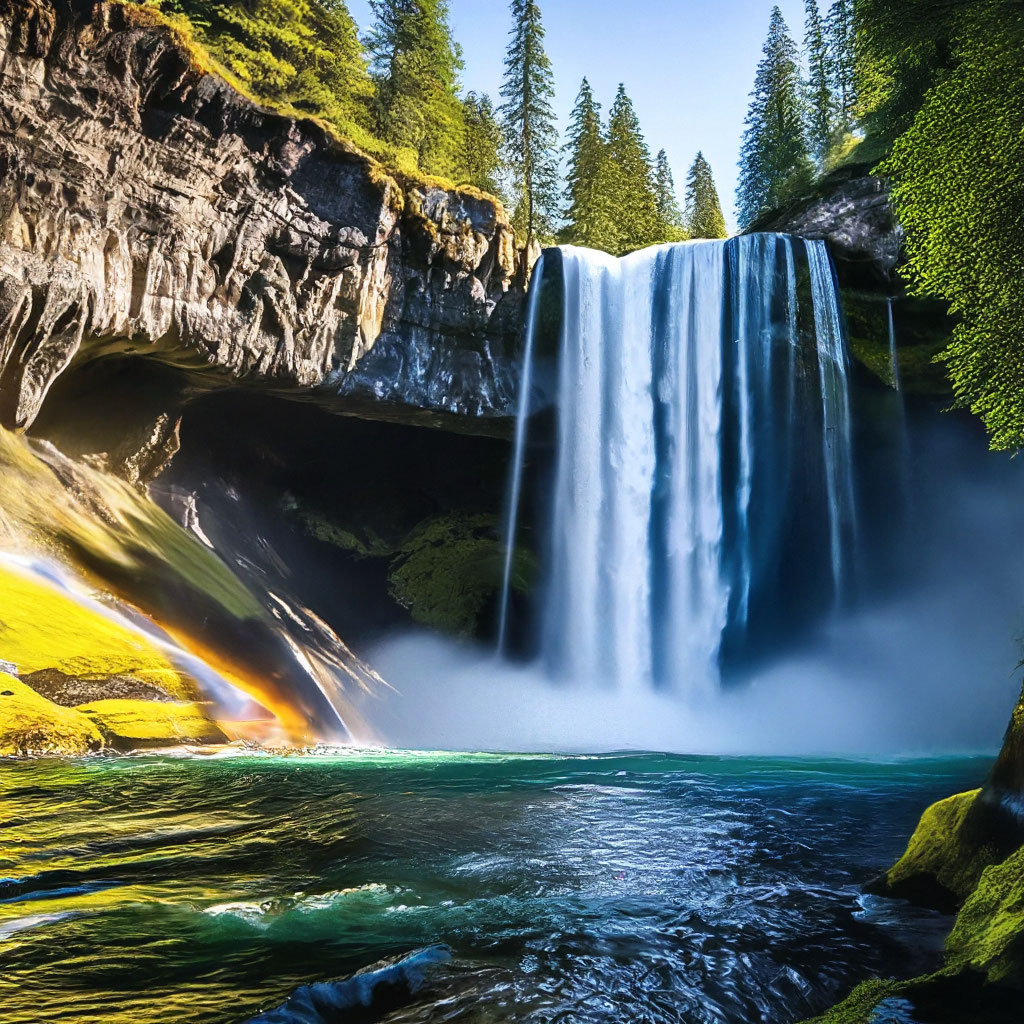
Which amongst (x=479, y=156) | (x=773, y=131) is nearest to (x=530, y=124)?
(x=479, y=156)

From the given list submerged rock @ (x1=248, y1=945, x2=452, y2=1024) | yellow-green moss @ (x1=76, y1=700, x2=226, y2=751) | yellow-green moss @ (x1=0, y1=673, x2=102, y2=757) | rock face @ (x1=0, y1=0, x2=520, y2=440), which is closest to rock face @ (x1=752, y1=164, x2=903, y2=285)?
rock face @ (x1=0, y1=0, x2=520, y2=440)

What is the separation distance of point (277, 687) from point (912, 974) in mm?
11715

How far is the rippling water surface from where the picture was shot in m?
2.96

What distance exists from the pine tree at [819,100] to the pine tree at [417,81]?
63.8 ft

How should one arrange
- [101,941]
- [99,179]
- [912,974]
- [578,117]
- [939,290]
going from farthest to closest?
[578,117] → [99,179] → [939,290] → [101,941] → [912,974]

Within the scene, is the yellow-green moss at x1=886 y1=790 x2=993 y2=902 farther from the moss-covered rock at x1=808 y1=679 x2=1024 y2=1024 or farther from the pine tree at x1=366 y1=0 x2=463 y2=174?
the pine tree at x1=366 y1=0 x2=463 y2=174

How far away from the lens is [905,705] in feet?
65.0

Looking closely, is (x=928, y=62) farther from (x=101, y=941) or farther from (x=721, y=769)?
(x=101, y=941)

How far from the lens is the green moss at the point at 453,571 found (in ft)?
70.4

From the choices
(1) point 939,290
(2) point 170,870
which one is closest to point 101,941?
(2) point 170,870

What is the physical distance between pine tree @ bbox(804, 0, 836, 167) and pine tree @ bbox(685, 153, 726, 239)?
747 centimetres

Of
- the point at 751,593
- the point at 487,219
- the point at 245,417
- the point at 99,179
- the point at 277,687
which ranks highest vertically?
the point at 487,219

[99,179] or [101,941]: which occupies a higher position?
[99,179]

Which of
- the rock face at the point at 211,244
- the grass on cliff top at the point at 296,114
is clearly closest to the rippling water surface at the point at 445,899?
the rock face at the point at 211,244
